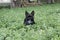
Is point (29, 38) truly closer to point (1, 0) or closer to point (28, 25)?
point (28, 25)

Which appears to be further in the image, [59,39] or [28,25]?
[28,25]

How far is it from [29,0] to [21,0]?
3207 mm

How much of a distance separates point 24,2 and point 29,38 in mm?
18214

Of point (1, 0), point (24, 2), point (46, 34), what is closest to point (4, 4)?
point (1, 0)

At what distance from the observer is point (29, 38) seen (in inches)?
287

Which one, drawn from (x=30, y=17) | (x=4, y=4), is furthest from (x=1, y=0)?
(x=30, y=17)

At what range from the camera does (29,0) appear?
92.1 ft

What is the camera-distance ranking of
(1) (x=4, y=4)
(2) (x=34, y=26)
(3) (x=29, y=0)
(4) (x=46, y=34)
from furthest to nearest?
1. (3) (x=29, y=0)
2. (1) (x=4, y=4)
3. (2) (x=34, y=26)
4. (4) (x=46, y=34)

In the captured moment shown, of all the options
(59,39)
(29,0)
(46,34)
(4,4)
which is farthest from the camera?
(29,0)

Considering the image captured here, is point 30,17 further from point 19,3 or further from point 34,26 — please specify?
point 19,3

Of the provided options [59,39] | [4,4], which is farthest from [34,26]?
[4,4]

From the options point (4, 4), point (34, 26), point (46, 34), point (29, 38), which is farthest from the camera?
point (4, 4)

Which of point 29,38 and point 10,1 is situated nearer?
point 29,38

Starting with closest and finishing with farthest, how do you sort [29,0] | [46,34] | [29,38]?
1. [29,38]
2. [46,34]
3. [29,0]
